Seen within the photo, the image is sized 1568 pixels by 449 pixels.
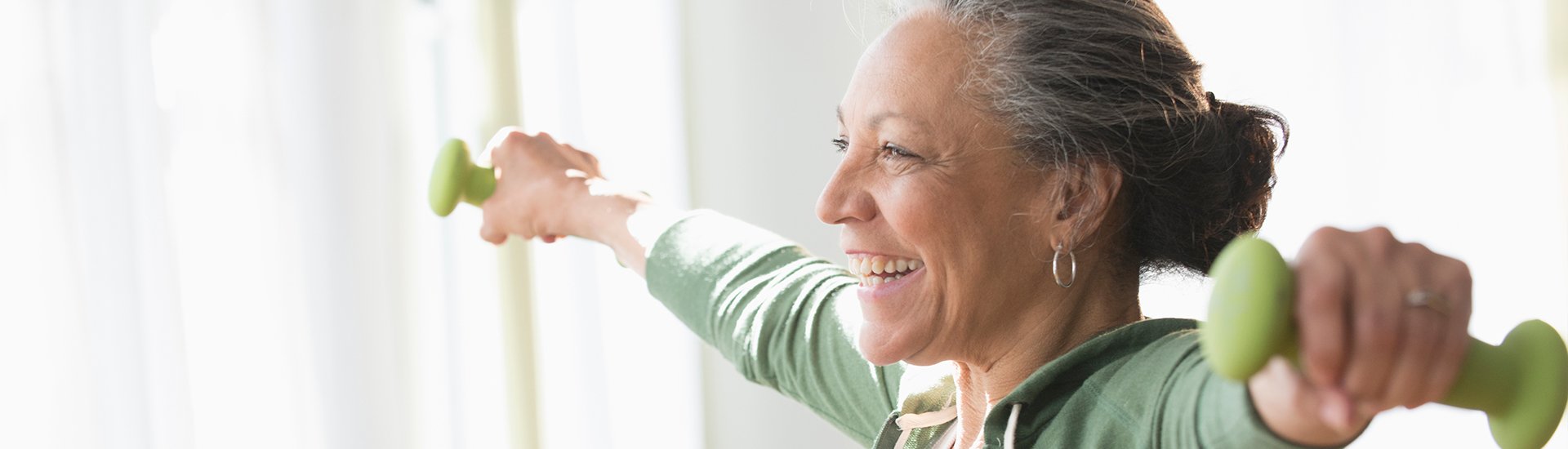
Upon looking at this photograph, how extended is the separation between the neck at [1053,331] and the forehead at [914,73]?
204 millimetres

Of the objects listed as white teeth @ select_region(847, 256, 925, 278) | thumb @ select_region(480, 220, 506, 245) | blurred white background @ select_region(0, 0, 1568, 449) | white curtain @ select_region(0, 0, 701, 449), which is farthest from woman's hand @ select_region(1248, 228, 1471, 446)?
white curtain @ select_region(0, 0, 701, 449)

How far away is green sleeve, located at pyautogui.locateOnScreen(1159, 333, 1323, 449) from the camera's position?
2.33 ft

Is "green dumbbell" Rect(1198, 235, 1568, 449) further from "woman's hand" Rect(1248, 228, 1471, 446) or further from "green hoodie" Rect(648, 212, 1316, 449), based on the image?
"green hoodie" Rect(648, 212, 1316, 449)

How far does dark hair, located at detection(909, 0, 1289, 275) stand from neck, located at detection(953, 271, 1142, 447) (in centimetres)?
5

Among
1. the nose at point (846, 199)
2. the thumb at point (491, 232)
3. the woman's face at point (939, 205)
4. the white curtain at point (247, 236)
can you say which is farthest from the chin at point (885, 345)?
the white curtain at point (247, 236)

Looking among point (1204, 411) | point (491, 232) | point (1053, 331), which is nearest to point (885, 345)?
point (1053, 331)

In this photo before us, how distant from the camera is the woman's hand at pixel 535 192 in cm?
166

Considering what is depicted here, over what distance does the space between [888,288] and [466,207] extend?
4.86 feet

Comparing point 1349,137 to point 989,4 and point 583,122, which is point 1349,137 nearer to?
point 583,122

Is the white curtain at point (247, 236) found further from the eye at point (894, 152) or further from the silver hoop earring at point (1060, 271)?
the silver hoop earring at point (1060, 271)

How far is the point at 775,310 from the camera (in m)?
1.55

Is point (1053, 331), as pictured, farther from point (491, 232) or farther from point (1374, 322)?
point (491, 232)

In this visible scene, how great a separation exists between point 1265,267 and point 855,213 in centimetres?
62

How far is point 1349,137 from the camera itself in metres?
2.81
